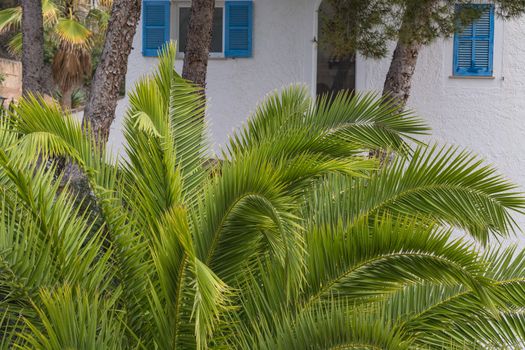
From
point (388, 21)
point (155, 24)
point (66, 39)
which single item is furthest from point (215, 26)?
point (66, 39)

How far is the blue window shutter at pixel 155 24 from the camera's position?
12.7 meters

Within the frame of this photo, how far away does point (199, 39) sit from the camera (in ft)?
36.2

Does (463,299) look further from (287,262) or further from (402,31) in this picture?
(402,31)

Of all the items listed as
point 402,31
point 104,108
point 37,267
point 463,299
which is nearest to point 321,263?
point 463,299

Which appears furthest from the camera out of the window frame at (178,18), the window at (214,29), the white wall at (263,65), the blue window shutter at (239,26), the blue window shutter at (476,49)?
the window at (214,29)

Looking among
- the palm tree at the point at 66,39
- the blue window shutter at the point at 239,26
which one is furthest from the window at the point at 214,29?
the palm tree at the point at 66,39

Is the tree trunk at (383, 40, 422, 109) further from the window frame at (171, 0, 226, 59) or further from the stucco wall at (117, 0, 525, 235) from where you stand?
the window frame at (171, 0, 226, 59)

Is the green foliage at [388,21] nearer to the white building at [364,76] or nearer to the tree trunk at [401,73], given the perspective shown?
the tree trunk at [401,73]

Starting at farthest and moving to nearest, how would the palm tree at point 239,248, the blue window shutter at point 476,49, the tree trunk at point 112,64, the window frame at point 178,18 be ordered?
1. the window frame at point 178,18
2. the blue window shutter at point 476,49
3. the tree trunk at point 112,64
4. the palm tree at point 239,248

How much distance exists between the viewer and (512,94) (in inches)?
473

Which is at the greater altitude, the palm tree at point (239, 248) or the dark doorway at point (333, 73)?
the dark doorway at point (333, 73)

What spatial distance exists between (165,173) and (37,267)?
1.02 meters

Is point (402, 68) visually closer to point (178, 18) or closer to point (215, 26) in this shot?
point (215, 26)

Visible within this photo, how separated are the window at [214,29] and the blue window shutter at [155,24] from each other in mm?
285
